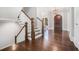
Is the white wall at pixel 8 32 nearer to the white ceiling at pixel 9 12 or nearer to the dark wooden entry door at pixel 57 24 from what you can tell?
the white ceiling at pixel 9 12

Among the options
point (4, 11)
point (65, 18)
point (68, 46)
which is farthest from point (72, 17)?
point (4, 11)

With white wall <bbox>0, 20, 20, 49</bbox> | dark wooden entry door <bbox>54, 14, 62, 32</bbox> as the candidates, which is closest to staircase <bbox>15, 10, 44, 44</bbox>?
white wall <bbox>0, 20, 20, 49</bbox>

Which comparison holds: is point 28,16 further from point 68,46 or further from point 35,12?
point 68,46

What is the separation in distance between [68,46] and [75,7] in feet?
2.18

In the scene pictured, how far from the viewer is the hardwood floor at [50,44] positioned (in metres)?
2.24

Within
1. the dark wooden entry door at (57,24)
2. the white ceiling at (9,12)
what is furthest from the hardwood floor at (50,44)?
the white ceiling at (9,12)

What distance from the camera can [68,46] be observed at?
2248 millimetres

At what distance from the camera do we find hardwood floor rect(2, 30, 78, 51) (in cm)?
224

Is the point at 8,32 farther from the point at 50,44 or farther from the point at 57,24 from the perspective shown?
the point at 57,24

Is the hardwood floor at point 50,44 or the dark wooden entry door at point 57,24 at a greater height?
the dark wooden entry door at point 57,24

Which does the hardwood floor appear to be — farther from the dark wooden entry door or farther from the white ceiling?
the white ceiling

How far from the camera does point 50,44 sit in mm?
2256
